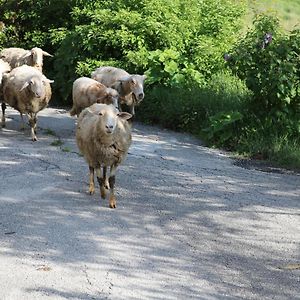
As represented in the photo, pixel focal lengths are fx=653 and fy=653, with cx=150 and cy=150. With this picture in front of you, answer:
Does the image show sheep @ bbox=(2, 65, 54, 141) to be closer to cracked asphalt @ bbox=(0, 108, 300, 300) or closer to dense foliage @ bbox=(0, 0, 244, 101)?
cracked asphalt @ bbox=(0, 108, 300, 300)

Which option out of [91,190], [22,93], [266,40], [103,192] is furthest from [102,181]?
[266,40]

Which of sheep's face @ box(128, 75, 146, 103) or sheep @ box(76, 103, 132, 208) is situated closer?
sheep @ box(76, 103, 132, 208)

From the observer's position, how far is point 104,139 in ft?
23.3

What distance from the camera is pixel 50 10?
49.8ft

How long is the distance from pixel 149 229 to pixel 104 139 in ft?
3.77

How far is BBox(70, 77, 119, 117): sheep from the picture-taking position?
9.78 m

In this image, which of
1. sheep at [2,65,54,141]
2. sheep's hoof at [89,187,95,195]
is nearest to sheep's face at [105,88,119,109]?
sheep at [2,65,54,141]

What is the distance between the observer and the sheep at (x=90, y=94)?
385 inches

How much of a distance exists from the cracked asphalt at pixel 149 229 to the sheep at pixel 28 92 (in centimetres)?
77

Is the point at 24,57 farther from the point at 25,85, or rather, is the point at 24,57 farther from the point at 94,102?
the point at 94,102

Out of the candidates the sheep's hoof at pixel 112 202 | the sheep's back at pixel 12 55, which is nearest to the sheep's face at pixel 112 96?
the sheep's hoof at pixel 112 202

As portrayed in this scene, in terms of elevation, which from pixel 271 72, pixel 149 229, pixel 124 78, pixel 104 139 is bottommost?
pixel 149 229

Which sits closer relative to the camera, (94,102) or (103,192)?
(103,192)

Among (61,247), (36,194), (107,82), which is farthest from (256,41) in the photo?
(61,247)
